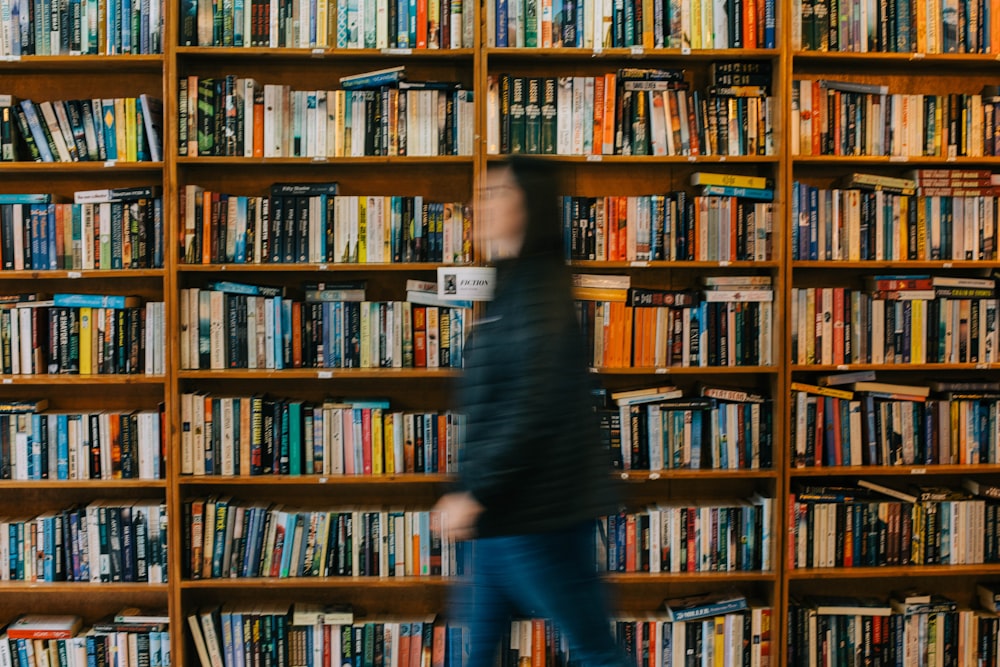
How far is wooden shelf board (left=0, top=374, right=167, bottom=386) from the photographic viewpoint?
2.85m

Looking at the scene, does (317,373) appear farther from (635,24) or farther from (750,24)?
(750,24)

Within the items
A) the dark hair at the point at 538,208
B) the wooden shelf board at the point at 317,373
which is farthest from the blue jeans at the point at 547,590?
the wooden shelf board at the point at 317,373

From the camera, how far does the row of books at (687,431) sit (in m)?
2.92

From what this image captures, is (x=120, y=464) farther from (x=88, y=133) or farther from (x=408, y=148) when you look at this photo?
(x=408, y=148)

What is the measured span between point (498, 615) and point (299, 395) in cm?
136

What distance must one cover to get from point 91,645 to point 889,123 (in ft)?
10.4

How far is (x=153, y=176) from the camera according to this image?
10.1 feet

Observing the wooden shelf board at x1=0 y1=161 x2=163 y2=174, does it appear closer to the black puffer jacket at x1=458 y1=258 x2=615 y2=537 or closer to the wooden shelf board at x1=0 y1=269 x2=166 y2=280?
the wooden shelf board at x1=0 y1=269 x2=166 y2=280

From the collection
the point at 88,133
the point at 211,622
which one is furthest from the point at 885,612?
the point at 88,133

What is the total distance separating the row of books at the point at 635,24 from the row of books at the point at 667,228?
0.50m

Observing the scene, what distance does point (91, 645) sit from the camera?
114 inches

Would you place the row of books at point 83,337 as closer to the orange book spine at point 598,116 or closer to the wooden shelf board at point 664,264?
the wooden shelf board at point 664,264

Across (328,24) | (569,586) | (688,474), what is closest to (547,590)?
(569,586)

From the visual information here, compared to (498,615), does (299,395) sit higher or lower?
higher
